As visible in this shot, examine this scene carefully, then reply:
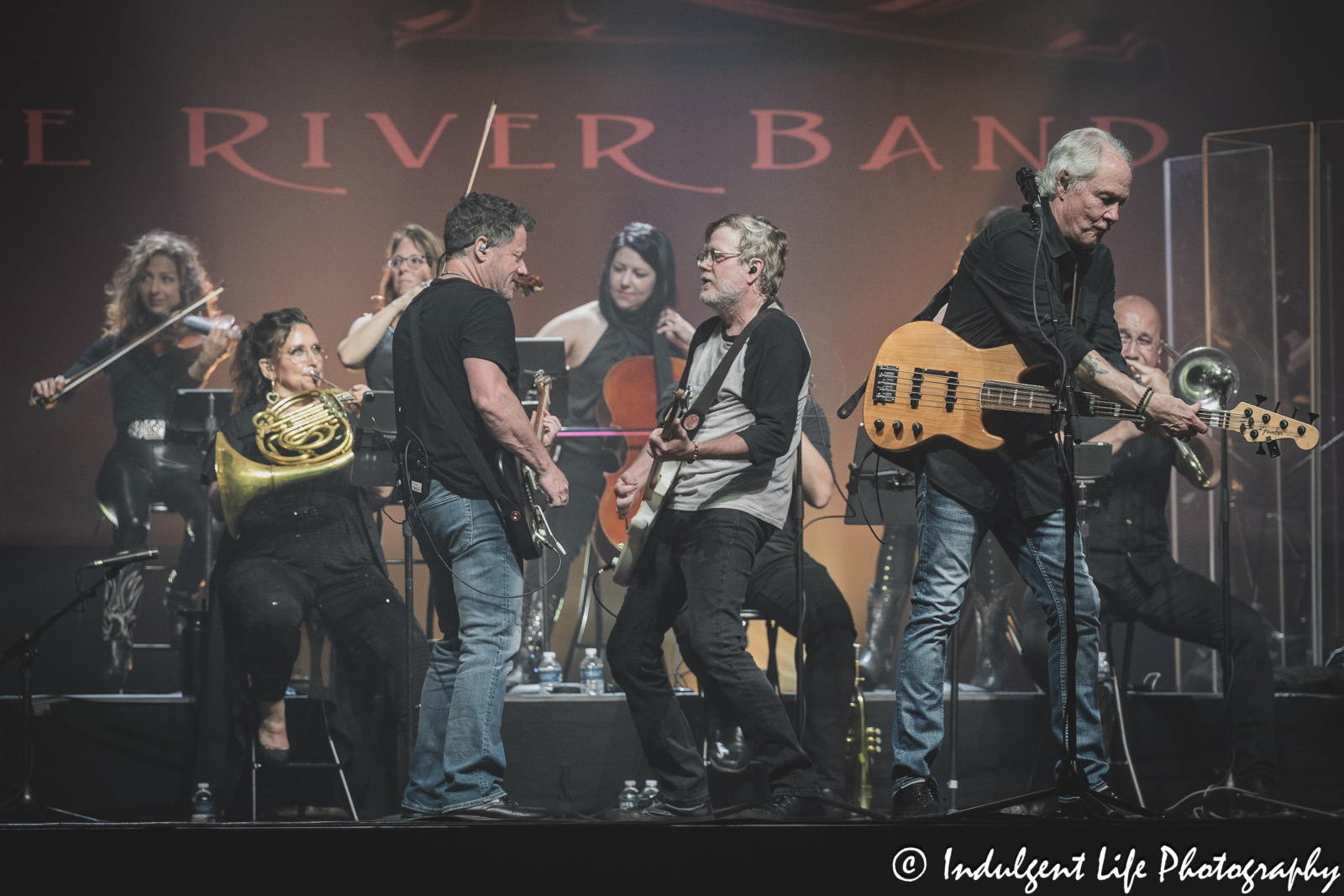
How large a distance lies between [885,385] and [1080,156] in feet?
2.69

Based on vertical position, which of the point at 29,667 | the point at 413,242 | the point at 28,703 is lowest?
the point at 28,703

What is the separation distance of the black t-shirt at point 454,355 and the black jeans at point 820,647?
47.7 inches

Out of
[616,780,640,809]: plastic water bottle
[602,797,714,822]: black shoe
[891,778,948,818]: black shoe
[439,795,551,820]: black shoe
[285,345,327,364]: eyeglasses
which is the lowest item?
[616,780,640,809]: plastic water bottle

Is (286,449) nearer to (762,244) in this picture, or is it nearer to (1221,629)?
(762,244)

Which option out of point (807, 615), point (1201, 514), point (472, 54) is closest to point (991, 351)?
point (807, 615)

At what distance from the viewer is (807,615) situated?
14.7ft

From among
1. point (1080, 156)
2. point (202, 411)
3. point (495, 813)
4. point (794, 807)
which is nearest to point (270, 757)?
point (202, 411)

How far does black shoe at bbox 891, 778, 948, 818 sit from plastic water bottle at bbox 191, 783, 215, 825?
A: 2948 mm

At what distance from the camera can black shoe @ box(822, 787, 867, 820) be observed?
3.39m

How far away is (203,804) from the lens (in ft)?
15.8

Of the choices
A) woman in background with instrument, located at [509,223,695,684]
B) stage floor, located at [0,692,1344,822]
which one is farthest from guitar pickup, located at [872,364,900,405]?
woman in background with instrument, located at [509,223,695,684]

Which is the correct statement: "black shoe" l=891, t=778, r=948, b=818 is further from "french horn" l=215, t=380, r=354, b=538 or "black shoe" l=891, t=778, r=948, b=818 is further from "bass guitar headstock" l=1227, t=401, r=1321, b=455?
"french horn" l=215, t=380, r=354, b=538

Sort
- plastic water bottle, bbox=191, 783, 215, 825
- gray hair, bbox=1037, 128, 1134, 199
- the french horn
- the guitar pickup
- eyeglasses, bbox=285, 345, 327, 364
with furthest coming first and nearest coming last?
eyeglasses, bbox=285, 345, 327, 364 → the french horn → plastic water bottle, bbox=191, 783, 215, 825 → the guitar pickup → gray hair, bbox=1037, 128, 1134, 199

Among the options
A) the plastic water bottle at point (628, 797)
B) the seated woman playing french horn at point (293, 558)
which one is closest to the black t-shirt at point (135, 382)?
the seated woman playing french horn at point (293, 558)
